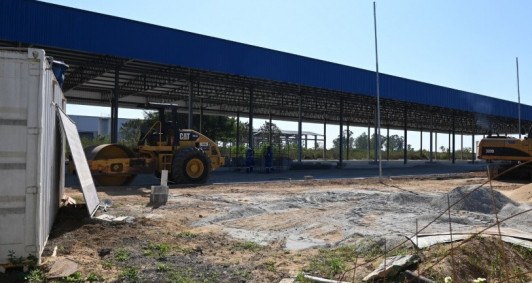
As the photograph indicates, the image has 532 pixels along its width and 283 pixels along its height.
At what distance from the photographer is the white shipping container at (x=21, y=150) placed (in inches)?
231

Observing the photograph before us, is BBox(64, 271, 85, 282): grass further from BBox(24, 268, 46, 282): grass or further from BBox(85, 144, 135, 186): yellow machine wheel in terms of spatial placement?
BBox(85, 144, 135, 186): yellow machine wheel

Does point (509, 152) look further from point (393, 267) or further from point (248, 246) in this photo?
point (393, 267)

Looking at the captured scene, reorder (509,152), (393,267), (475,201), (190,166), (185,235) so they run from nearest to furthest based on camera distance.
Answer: (393,267), (185,235), (475,201), (190,166), (509,152)

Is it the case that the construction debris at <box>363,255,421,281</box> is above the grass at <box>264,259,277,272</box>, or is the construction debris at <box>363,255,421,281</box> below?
above

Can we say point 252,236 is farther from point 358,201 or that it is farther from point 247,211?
point 358,201

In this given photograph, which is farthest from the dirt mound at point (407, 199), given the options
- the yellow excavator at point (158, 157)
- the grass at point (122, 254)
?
the grass at point (122, 254)

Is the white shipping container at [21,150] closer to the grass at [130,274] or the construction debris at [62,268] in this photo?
the construction debris at [62,268]

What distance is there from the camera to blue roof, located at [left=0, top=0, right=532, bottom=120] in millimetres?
20094

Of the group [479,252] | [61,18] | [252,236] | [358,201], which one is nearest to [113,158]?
[61,18]

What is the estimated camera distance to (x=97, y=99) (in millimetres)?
36000

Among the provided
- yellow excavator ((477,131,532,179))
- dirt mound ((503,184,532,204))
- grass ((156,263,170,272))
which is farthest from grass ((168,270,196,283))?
yellow excavator ((477,131,532,179))

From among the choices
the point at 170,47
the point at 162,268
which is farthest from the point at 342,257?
the point at 170,47

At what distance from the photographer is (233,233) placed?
9.45m

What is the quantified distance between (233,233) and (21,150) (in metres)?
4.57
